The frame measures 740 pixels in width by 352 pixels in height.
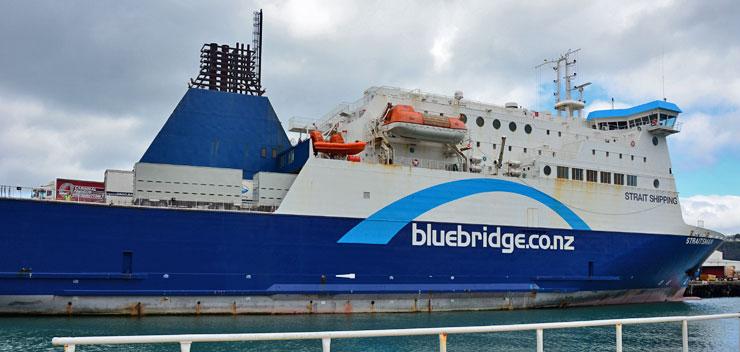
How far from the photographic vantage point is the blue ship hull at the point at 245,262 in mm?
14570

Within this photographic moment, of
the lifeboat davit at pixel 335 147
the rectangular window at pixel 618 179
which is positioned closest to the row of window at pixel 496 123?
the rectangular window at pixel 618 179

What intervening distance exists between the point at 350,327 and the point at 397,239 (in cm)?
387

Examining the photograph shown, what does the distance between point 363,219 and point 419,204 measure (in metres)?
1.80

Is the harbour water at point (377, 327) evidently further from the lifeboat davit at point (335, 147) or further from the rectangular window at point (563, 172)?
the rectangular window at point (563, 172)

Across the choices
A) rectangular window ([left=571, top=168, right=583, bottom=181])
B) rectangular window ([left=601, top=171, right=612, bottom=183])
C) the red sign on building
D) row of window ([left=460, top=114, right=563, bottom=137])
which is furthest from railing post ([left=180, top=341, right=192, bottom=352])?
rectangular window ([left=601, top=171, right=612, bottom=183])

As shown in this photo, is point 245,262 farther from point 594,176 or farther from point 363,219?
point 594,176

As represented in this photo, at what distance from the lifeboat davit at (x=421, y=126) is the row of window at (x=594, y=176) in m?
3.70

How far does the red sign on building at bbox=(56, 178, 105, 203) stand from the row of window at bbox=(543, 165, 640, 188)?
45.0ft

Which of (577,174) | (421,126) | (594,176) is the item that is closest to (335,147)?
(421,126)

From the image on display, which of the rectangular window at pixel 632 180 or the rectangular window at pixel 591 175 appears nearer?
the rectangular window at pixel 591 175

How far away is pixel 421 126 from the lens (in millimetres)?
18453

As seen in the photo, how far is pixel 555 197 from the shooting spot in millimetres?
19828

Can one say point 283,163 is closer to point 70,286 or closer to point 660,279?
point 70,286

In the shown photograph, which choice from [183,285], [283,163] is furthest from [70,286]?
[283,163]
